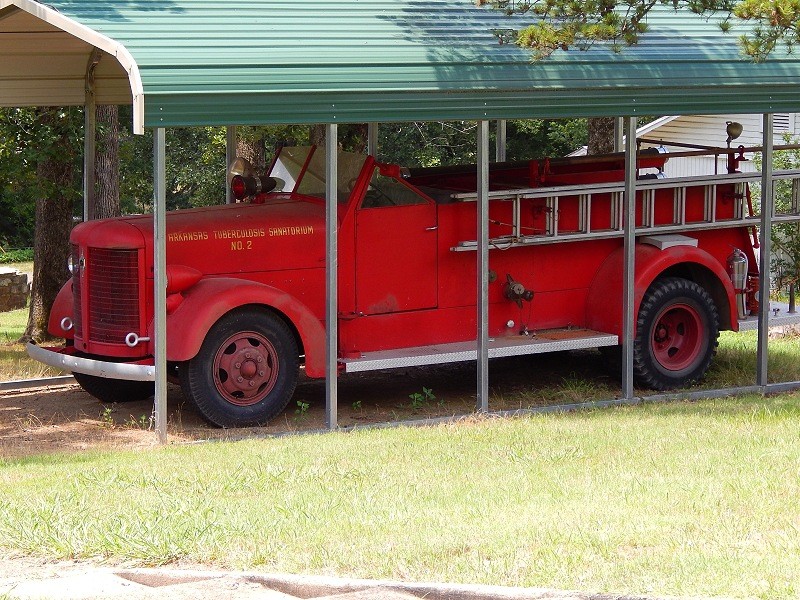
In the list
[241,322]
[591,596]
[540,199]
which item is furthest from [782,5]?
[591,596]

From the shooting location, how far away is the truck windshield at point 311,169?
35.8 ft

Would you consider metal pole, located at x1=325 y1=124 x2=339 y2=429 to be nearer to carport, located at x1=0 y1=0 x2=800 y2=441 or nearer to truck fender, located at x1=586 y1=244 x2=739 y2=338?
carport, located at x1=0 y1=0 x2=800 y2=441

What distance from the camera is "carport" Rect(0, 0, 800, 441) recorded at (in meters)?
9.09

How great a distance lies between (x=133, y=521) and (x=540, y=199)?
6.02m

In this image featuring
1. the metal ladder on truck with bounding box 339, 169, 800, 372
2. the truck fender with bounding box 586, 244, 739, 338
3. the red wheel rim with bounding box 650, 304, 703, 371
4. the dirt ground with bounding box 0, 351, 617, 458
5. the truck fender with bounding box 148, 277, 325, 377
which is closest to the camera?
the truck fender with bounding box 148, 277, 325, 377

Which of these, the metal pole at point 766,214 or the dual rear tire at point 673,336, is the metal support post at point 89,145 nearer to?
the dual rear tire at point 673,336

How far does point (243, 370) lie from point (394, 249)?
1743 millimetres

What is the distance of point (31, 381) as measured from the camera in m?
12.0

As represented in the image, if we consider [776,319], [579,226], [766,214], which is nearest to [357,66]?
[579,226]

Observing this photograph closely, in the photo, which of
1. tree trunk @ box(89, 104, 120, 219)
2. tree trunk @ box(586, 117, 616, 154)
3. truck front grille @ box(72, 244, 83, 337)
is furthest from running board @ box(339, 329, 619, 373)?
tree trunk @ box(586, 117, 616, 154)

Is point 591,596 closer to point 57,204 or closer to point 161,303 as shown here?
point 161,303

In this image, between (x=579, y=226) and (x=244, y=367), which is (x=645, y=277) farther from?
(x=244, y=367)

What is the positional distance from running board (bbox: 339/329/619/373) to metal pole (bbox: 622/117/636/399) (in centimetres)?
21

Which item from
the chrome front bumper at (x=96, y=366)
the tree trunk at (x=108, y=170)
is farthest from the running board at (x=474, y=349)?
the tree trunk at (x=108, y=170)
